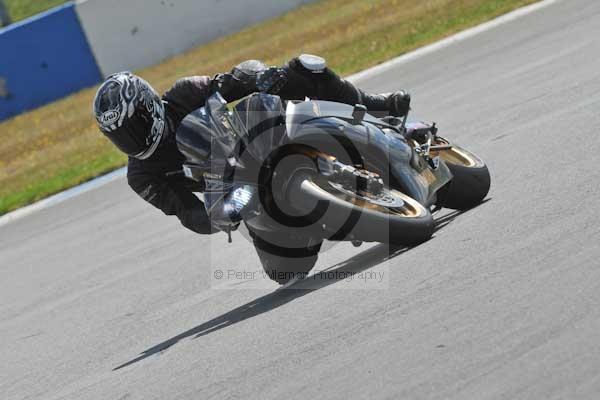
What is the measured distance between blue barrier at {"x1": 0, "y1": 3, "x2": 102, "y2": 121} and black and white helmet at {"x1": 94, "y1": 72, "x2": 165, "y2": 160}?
18962mm

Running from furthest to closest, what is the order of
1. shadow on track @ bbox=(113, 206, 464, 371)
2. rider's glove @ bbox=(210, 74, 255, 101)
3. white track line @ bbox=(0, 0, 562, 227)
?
white track line @ bbox=(0, 0, 562, 227) < rider's glove @ bbox=(210, 74, 255, 101) < shadow on track @ bbox=(113, 206, 464, 371)

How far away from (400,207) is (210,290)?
5.90ft

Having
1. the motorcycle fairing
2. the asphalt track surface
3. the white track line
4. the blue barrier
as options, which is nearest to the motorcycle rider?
the motorcycle fairing

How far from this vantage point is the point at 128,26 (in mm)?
24734

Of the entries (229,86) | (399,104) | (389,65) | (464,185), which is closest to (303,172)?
(229,86)

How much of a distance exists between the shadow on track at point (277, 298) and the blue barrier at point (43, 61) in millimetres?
18885

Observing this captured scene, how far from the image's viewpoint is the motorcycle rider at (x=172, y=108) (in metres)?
5.82

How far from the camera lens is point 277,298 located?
6.21 m

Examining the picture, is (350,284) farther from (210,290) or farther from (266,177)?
(210,290)

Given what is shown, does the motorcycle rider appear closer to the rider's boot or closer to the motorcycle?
the rider's boot

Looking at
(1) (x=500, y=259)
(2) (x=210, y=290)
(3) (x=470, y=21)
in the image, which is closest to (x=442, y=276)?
(1) (x=500, y=259)

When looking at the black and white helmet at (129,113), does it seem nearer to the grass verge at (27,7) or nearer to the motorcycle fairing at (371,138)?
the motorcycle fairing at (371,138)

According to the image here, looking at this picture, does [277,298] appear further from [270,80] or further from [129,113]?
[129,113]

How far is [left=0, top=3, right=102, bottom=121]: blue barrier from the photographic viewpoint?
2409 cm
